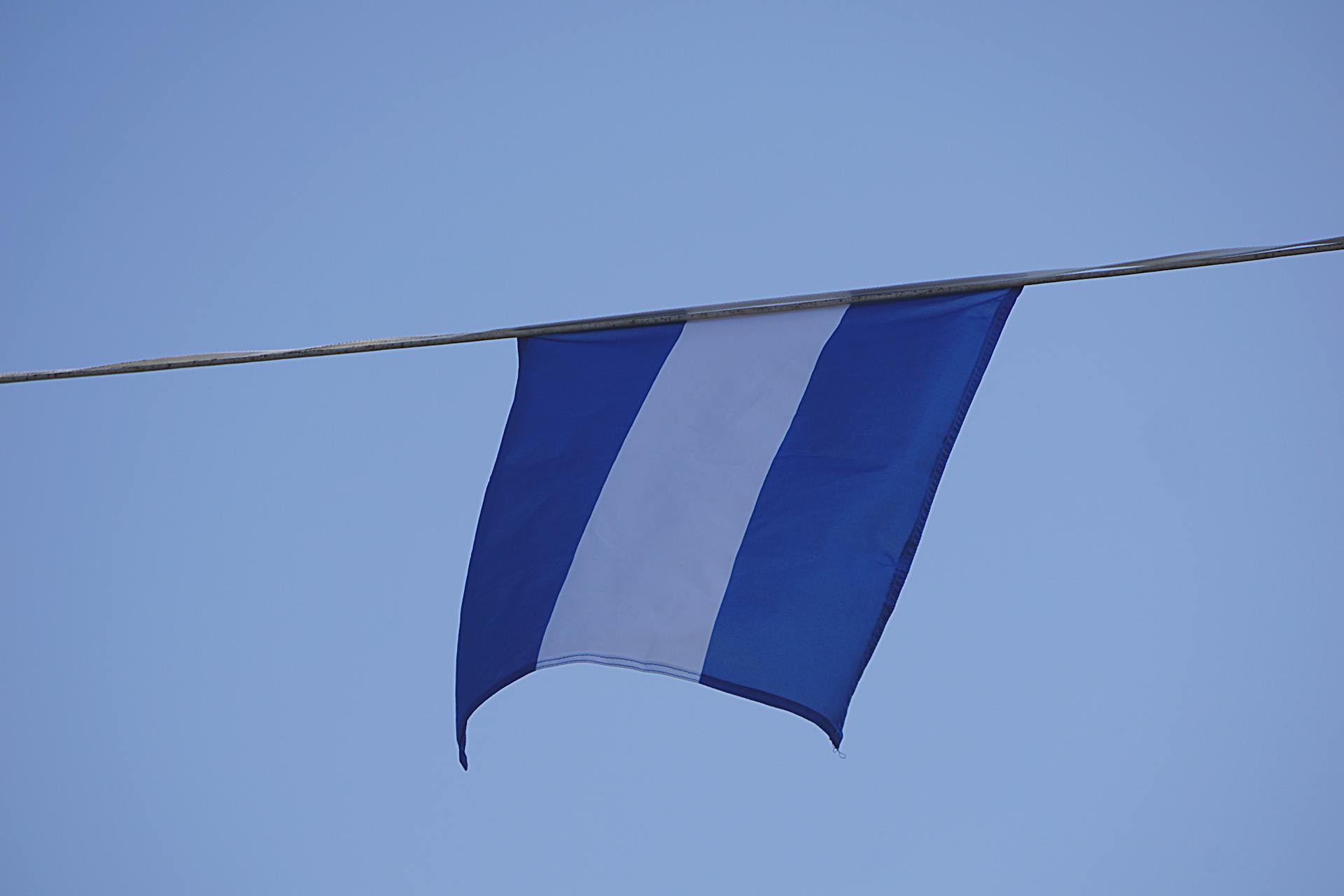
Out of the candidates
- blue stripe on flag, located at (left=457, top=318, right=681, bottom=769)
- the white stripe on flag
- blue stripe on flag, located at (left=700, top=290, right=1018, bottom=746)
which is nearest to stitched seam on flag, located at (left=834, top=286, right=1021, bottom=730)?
blue stripe on flag, located at (left=700, top=290, right=1018, bottom=746)

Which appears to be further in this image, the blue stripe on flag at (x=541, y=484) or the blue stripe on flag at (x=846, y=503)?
the blue stripe on flag at (x=541, y=484)

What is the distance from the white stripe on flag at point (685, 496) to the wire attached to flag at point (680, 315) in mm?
288

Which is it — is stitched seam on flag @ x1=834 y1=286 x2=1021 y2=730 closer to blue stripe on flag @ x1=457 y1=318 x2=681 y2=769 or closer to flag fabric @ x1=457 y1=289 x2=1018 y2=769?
flag fabric @ x1=457 y1=289 x2=1018 y2=769

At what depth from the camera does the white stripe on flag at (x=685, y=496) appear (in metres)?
6.34

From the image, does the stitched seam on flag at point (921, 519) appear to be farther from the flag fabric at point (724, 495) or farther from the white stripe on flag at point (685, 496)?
the white stripe on flag at point (685, 496)

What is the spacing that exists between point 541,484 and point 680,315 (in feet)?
4.02

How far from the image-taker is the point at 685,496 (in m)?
6.57

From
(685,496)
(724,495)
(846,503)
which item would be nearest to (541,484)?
(685,496)

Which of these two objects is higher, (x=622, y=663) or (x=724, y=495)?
(x=724, y=495)

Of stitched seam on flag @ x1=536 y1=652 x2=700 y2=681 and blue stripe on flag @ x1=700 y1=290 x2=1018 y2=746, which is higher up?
blue stripe on flag @ x1=700 y1=290 x2=1018 y2=746

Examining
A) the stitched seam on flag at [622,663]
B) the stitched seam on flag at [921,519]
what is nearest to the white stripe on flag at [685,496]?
the stitched seam on flag at [622,663]

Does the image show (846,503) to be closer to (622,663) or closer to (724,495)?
(724,495)

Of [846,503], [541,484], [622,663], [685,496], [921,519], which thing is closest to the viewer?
[921,519]

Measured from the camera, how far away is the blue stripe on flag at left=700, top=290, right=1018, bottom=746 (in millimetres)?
5961
